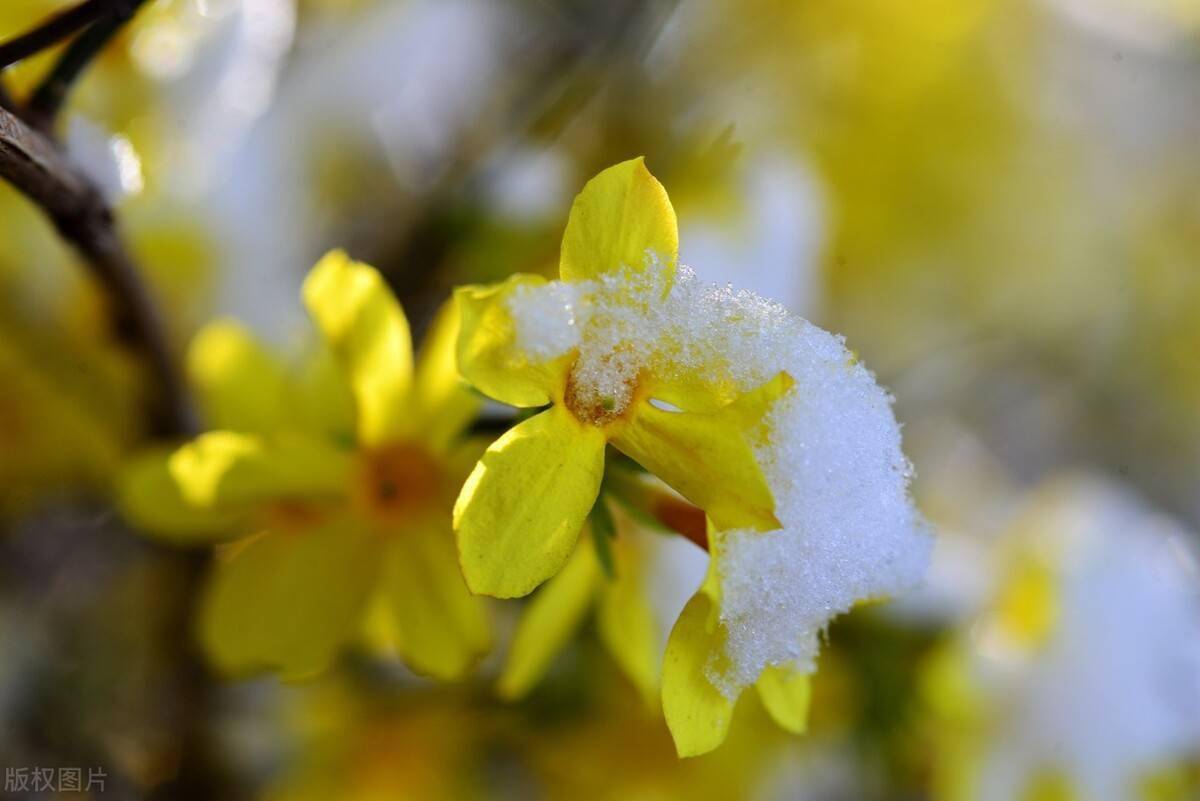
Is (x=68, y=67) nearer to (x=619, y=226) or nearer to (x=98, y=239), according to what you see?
(x=98, y=239)

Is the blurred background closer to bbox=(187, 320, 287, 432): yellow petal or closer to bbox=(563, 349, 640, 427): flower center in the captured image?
bbox=(187, 320, 287, 432): yellow petal

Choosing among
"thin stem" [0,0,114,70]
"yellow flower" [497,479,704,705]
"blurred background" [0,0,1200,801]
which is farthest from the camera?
"blurred background" [0,0,1200,801]

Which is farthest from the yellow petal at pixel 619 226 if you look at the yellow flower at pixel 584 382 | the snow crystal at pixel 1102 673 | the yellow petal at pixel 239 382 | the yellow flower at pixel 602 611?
the snow crystal at pixel 1102 673

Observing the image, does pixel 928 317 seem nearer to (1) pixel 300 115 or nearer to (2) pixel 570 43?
(2) pixel 570 43

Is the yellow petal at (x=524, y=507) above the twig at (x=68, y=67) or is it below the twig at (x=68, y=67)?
below

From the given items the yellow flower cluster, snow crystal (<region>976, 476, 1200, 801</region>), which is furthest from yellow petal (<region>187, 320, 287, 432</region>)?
snow crystal (<region>976, 476, 1200, 801</region>)

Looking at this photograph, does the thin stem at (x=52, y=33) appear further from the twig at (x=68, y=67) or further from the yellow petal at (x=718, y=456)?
the yellow petal at (x=718, y=456)

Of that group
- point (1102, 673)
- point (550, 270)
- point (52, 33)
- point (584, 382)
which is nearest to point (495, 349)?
point (584, 382)
